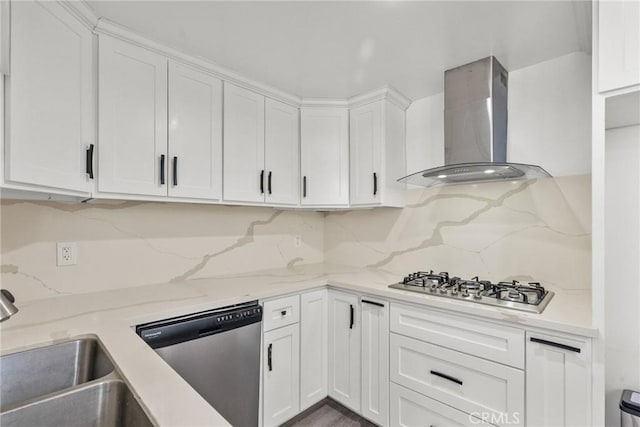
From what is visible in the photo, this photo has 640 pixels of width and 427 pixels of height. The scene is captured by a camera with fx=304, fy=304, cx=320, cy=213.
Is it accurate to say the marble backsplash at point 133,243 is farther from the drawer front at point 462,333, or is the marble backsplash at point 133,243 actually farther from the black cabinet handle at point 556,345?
the black cabinet handle at point 556,345

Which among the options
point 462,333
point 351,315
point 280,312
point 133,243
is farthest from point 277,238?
point 462,333

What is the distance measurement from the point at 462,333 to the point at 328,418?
3.64ft

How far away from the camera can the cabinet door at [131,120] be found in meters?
1.49

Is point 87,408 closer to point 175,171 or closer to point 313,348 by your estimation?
point 175,171

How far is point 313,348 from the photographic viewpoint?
2.04 meters

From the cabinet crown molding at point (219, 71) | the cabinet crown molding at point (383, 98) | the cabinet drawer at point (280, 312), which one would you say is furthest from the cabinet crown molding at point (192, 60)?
the cabinet drawer at point (280, 312)

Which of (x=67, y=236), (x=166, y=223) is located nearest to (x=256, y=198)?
(x=166, y=223)

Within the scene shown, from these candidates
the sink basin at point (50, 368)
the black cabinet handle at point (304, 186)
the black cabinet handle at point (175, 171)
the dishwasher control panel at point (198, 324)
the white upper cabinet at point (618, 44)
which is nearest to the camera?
the sink basin at point (50, 368)

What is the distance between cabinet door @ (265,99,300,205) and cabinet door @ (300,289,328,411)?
766 mm

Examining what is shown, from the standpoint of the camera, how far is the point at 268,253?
258cm

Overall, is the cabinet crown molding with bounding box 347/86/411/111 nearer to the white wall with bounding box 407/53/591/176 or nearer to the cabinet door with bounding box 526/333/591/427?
the white wall with bounding box 407/53/591/176

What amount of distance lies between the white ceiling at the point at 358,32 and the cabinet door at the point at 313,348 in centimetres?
149

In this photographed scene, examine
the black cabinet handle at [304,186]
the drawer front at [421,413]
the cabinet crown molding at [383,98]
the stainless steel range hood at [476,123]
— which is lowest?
the drawer front at [421,413]

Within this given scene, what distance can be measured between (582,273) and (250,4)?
7.24 ft
